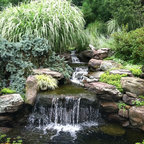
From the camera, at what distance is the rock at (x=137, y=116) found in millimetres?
4566

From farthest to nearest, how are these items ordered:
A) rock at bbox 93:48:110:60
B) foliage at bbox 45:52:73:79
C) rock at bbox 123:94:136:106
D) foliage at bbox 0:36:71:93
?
rock at bbox 93:48:110:60
foliage at bbox 45:52:73:79
foliage at bbox 0:36:71:93
rock at bbox 123:94:136:106

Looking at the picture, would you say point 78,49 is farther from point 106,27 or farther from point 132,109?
point 132,109

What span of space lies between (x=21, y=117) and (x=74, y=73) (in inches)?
103

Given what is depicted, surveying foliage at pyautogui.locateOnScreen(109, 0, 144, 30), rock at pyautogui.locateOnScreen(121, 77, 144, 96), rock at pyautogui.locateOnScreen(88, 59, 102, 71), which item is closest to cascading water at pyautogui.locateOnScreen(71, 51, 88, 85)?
rock at pyautogui.locateOnScreen(88, 59, 102, 71)

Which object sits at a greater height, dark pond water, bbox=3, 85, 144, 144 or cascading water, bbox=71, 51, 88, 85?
cascading water, bbox=71, 51, 88, 85

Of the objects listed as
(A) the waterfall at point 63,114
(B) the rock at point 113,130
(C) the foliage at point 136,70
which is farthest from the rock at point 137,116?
(C) the foliage at point 136,70

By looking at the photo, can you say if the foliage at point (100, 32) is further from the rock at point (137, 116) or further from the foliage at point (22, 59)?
the rock at point (137, 116)

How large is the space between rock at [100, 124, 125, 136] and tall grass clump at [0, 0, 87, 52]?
324cm

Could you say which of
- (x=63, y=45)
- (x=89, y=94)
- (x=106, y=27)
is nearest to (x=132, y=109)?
(x=89, y=94)

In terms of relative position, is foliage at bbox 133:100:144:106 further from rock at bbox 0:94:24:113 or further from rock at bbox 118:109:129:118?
rock at bbox 0:94:24:113

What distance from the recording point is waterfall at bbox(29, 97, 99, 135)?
16.1ft

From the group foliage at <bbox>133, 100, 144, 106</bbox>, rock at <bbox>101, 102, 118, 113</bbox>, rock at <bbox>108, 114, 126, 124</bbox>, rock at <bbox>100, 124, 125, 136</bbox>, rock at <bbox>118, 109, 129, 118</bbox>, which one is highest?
foliage at <bbox>133, 100, 144, 106</bbox>

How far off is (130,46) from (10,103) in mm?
4765

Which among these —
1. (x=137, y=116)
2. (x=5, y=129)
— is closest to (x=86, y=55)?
(x=137, y=116)
